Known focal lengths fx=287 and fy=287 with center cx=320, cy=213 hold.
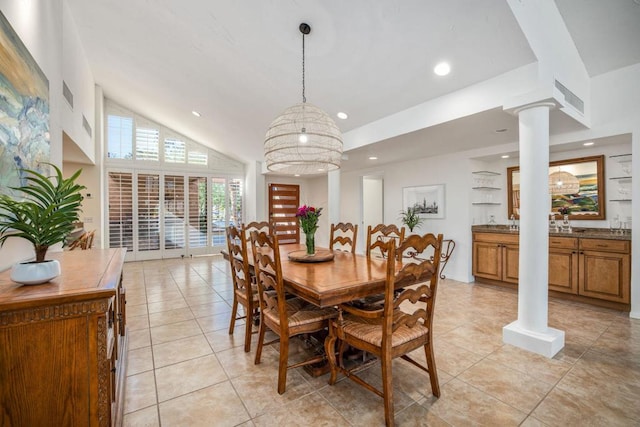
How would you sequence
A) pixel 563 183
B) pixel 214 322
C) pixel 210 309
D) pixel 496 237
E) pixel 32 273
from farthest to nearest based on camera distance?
pixel 496 237
pixel 563 183
pixel 210 309
pixel 214 322
pixel 32 273

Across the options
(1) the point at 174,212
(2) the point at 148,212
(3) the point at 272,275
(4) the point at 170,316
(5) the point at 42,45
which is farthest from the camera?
(1) the point at 174,212

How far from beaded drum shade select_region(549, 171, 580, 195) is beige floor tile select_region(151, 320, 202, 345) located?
17.1 feet

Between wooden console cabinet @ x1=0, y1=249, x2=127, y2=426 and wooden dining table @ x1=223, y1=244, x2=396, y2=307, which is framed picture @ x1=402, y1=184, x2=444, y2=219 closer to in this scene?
wooden dining table @ x1=223, y1=244, x2=396, y2=307

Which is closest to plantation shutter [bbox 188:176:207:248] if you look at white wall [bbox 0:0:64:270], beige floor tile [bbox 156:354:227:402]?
white wall [bbox 0:0:64:270]

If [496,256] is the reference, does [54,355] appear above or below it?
above

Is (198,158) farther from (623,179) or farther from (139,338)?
(623,179)

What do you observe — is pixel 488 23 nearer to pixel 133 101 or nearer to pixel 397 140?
pixel 397 140

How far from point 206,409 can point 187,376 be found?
0.46 metres

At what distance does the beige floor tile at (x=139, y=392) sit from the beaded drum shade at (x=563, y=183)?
5.46 metres

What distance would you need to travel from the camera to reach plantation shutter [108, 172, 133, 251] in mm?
6621

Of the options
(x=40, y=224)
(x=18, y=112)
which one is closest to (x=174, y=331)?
(x=40, y=224)

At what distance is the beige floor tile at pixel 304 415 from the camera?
5.54 feet

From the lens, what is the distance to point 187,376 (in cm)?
218

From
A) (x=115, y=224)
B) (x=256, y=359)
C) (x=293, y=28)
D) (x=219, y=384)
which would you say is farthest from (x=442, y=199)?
(x=115, y=224)
